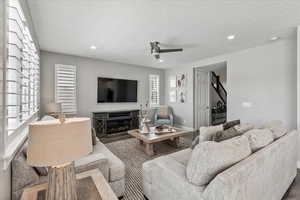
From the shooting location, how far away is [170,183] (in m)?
1.29

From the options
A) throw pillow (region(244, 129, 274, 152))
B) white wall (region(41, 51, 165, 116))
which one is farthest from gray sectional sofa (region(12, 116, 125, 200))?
white wall (region(41, 51, 165, 116))

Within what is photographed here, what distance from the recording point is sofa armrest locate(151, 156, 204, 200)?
3.68 ft

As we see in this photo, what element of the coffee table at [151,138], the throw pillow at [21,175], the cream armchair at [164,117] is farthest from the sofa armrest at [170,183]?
the cream armchair at [164,117]

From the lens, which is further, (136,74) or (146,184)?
(136,74)

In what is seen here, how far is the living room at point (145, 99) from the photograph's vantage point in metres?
1.03

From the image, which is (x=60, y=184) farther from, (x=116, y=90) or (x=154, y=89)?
(x=154, y=89)

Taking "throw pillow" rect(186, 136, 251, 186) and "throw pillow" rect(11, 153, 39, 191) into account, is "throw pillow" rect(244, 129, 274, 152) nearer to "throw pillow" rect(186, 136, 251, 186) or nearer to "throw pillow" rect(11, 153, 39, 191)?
"throw pillow" rect(186, 136, 251, 186)

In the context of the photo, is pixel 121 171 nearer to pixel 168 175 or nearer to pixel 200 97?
pixel 168 175

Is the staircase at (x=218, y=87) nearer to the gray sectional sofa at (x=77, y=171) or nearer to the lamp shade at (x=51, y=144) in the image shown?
the gray sectional sofa at (x=77, y=171)

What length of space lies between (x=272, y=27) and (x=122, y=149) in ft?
12.7

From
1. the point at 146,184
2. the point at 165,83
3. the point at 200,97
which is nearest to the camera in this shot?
the point at 146,184

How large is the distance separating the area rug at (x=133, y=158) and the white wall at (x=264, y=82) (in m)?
1.82

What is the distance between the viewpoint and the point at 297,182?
210 centimetres

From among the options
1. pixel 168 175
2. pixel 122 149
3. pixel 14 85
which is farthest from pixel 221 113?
pixel 14 85
